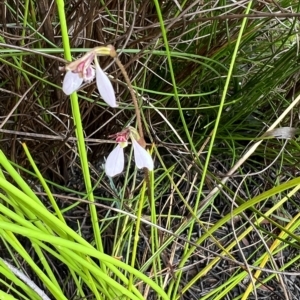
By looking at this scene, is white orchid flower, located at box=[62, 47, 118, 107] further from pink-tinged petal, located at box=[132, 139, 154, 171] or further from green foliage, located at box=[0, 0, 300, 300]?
green foliage, located at box=[0, 0, 300, 300]

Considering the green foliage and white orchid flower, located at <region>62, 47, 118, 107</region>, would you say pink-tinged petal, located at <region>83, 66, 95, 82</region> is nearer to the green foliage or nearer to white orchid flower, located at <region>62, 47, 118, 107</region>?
white orchid flower, located at <region>62, 47, 118, 107</region>

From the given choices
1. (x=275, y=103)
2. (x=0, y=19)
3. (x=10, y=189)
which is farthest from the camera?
(x=275, y=103)

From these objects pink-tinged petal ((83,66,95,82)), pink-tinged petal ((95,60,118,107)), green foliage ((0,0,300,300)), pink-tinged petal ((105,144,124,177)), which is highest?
pink-tinged petal ((83,66,95,82))

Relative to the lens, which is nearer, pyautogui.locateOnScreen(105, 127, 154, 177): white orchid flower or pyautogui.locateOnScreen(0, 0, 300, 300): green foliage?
pyautogui.locateOnScreen(105, 127, 154, 177): white orchid flower

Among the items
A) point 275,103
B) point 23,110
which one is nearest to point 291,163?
point 275,103

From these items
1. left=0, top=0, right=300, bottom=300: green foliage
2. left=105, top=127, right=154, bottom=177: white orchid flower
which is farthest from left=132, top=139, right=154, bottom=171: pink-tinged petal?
left=0, top=0, right=300, bottom=300: green foliage

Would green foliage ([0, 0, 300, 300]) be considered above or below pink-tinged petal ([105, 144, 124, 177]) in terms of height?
below

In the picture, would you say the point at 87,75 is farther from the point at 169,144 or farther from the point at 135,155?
the point at 169,144

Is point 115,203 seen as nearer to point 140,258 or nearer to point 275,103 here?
point 140,258

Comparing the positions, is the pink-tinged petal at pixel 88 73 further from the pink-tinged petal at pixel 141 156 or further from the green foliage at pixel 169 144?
the green foliage at pixel 169 144

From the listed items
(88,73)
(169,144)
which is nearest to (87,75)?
(88,73)

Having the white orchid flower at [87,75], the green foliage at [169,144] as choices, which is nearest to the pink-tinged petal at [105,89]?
the white orchid flower at [87,75]
